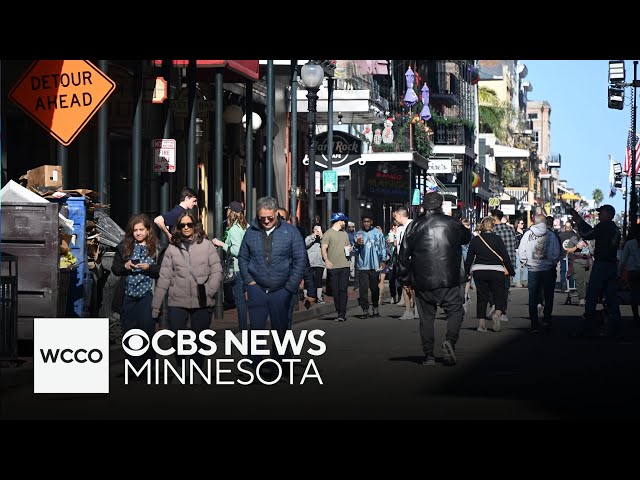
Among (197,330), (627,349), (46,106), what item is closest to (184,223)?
(197,330)

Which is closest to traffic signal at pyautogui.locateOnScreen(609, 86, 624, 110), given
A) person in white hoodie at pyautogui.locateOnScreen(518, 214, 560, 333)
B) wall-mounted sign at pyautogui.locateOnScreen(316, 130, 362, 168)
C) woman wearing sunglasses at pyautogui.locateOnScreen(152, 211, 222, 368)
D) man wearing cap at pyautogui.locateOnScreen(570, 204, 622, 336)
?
wall-mounted sign at pyautogui.locateOnScreen(316, 130, 362, 168)

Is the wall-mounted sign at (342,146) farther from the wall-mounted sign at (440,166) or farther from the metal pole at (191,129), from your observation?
the wall-mounted sign at (440,166)

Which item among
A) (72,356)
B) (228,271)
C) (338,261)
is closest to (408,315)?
(338,261)

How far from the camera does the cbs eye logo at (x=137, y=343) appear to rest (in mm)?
14742

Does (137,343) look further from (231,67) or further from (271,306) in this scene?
(231,67)

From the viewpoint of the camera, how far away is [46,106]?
1714 cm

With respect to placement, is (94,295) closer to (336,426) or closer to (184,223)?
(184,223)

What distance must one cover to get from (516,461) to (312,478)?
4.72 feet

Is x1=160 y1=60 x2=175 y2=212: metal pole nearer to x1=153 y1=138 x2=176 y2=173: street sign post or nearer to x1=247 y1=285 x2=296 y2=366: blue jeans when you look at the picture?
x1=153 y1=138 x2=176 y2=173: street sign post

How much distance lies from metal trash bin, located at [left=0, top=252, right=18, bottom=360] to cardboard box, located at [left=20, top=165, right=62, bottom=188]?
1.87 meters

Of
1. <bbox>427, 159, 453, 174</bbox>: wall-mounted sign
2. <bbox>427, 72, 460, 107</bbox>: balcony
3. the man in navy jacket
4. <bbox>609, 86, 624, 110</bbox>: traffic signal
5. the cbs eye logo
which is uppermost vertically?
<bbox>427, 72, 460, 107</bbox>: balcony

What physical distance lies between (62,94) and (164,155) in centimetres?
637

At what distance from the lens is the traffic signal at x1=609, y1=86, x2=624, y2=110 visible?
52.2 meters

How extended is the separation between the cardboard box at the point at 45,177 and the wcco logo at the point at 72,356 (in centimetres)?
411
